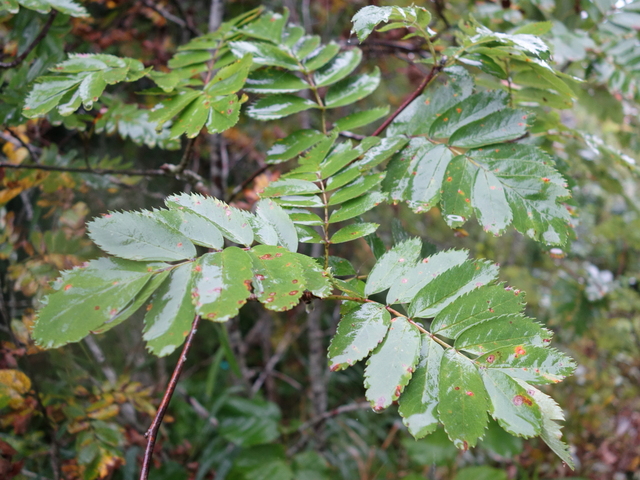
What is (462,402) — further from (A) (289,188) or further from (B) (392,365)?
(A) (289,188)

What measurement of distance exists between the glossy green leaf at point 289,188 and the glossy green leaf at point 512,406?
1.20 ft

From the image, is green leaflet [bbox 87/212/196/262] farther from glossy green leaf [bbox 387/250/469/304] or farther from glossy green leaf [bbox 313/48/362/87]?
glossy green leaf [bbox 313/48/362/87]

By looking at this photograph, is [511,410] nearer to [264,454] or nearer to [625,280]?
[264,454]

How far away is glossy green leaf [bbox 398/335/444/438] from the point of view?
436mm

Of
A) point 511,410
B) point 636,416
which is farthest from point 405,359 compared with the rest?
point 636,416

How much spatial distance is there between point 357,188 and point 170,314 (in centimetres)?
33

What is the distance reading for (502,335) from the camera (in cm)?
48

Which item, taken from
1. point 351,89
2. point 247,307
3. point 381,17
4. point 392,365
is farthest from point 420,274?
point 247,307

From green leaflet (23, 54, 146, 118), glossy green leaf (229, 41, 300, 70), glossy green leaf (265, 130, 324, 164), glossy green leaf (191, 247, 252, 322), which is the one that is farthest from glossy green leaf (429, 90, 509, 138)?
green leaflet (23, 54, 146, 118)

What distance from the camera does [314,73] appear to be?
854 millimetres

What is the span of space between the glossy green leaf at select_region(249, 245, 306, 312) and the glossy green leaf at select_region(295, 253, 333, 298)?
0.05 ft

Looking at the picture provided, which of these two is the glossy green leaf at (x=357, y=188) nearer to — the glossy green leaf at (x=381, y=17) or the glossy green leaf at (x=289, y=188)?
the glossy green leaf at (x=289, y=188)

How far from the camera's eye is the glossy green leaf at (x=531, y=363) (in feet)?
1.42

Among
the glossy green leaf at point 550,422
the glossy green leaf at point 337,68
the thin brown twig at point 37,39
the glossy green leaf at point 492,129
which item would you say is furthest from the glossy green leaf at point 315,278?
the thin brown twig at point 37,39
